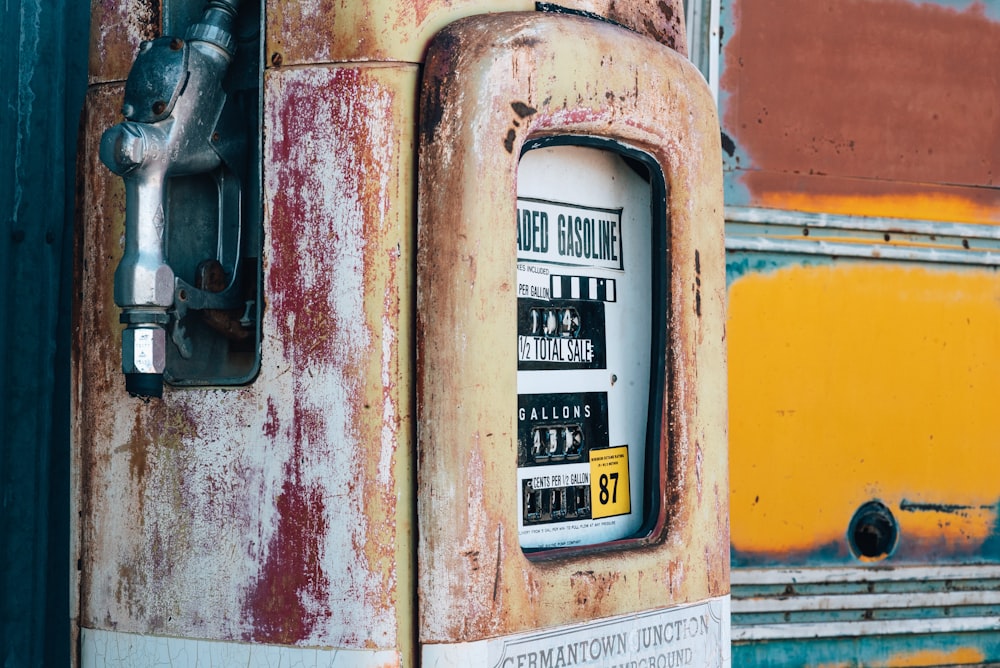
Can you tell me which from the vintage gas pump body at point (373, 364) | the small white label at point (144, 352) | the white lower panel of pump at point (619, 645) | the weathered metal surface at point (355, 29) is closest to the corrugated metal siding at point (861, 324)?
the white lower panel of pump at point (619, 645)

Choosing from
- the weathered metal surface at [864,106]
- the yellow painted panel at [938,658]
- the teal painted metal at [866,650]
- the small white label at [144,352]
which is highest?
the weathered metal surface at [864,106]

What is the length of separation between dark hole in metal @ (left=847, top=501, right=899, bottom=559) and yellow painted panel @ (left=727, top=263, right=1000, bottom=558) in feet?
0.09

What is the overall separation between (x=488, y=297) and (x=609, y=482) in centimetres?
48

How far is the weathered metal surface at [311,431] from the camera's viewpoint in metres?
1.85

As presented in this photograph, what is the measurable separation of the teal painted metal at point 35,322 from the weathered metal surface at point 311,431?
63 centimetres

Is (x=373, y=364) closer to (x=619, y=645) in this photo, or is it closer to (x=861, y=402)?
(x=619, y=645)

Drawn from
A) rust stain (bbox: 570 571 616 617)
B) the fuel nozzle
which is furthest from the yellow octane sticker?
the fuel nozzle

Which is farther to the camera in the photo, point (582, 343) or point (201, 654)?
point (582, 343)

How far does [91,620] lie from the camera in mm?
2020

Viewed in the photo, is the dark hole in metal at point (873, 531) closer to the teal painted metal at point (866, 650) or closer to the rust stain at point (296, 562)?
the teal painted metal at point (866, 650)

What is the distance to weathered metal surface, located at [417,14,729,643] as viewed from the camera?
1.85 metres

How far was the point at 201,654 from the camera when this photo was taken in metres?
1.91

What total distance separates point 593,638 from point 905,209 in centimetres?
203

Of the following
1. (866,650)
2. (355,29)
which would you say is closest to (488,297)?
(355,29)
